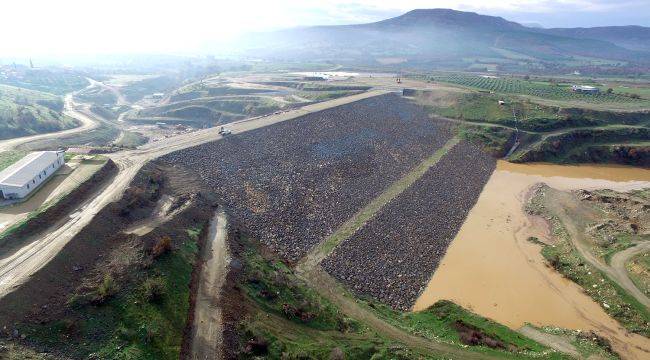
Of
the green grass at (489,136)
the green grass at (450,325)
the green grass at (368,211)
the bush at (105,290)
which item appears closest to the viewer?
the bush at (105,290)

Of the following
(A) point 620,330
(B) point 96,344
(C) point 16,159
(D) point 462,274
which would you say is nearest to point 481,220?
(D) point 462,274

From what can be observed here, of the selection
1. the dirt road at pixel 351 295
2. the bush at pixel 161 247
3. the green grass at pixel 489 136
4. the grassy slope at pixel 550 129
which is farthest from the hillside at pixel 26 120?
the green grass at pixel 489 136

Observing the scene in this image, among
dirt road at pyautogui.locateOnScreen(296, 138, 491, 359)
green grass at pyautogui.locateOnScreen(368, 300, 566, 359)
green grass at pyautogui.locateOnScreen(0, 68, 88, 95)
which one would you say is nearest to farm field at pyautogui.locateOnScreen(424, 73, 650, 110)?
dirt road at pyautogui.locateOnScreen(296, 138, 491, 359)

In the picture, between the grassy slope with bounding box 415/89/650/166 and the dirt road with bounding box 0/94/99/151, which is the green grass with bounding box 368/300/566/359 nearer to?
the grassy slope with bounding box 415/89/650/166

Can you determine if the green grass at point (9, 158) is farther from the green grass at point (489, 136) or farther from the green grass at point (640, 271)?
the green grass at point (489, 136)

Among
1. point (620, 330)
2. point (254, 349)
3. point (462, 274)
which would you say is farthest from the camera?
point (462, 274)

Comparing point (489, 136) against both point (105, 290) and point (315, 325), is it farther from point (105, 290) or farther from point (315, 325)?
point (105, 290)

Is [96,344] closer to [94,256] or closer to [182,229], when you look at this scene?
[94,256]
